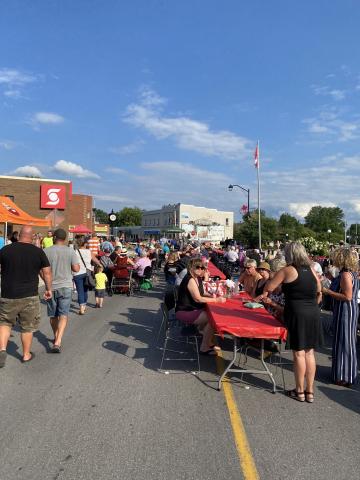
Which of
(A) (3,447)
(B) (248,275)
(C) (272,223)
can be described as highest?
(C) (272,223)

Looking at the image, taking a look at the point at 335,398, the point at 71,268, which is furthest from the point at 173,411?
the point at 71,268

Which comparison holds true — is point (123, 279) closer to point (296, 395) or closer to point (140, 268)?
point (140, 268)

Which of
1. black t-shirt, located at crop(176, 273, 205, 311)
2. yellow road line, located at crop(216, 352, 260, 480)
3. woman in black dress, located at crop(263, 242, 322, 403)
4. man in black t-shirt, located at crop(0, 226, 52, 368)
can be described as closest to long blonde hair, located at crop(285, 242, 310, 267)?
woman in black dress, located at crop(263, 242, 322, 403)

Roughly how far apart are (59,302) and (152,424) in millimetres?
3182

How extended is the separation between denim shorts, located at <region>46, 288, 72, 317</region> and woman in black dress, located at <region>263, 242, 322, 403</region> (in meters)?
3.44

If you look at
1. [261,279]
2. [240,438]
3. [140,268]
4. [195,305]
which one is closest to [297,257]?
[240,438]

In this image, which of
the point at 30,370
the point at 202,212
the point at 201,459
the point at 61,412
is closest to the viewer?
the point at 201,459

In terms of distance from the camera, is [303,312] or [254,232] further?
[254,232]

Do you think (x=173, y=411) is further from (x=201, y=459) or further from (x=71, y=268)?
(x=71, y=268)

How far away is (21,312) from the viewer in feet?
18.7

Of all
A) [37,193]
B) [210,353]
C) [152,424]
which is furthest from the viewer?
[37,193]

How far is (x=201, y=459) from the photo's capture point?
3273 mm

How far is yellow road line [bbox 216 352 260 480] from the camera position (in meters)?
3.12

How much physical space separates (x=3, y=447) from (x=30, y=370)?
2105 mm
